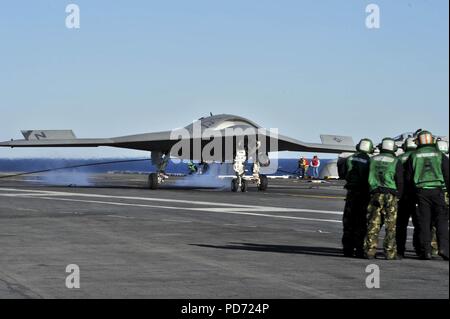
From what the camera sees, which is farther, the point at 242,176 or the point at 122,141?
the point at 122,141

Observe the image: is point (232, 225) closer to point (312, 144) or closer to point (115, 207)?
point (115, 207)

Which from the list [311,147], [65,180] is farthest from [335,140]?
[65,180]

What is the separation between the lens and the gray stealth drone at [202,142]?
119ft

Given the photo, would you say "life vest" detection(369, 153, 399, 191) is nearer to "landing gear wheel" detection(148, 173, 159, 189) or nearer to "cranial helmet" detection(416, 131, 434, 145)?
"cranial helmet" detection(416, 131, 434, 145)

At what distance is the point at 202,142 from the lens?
3741cm

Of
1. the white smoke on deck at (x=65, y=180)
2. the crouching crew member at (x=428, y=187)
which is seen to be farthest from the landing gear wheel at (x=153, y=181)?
the crouching crew member at (x=428, y=187)

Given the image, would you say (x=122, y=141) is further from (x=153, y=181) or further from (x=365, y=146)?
(x=365, y=146)

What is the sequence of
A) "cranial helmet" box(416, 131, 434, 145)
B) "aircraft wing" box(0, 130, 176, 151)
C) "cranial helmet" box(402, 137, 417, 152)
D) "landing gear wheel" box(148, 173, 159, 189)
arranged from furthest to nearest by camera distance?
"landing gear wheel" box(148, 173, 159, 189)
"aircraft wing" box(0, 130, 176, 151)
"cranial helmet" box(402, 137, 417, 152)
"cranial helmet" box(416, 131, 434, 145)

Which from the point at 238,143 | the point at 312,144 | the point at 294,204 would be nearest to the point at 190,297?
the point at 294,204

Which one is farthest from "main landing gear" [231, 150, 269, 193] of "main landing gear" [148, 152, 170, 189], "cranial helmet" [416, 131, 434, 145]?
"cranial helmet" [416, 131, 434, 145]

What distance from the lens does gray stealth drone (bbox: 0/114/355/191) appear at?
119 ft

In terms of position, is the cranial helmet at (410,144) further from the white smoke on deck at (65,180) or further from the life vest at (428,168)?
the white smoke on deck at (65,180)

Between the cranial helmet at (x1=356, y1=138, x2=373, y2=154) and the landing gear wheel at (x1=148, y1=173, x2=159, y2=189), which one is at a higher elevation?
the cranial helmet at (x1=356, y1=138, x2=373, y2=154)
